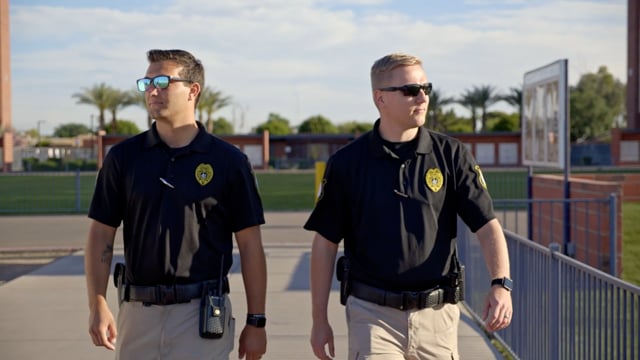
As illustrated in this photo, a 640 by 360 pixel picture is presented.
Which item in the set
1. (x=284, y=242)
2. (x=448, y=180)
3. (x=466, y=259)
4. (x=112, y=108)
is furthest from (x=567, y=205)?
(x=112, y=108)

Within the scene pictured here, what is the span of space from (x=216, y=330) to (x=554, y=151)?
998 cm

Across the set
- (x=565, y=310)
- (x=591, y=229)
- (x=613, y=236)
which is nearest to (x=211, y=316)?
(x=565, y=310)

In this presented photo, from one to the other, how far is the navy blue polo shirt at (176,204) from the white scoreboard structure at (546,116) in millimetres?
8718

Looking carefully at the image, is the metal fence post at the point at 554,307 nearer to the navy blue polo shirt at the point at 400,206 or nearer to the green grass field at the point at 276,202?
the navy blue polo shirt at the point at 400,206

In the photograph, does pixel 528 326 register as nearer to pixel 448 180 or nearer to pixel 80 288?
pixel 448 180

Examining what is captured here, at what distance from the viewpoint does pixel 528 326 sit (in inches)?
257

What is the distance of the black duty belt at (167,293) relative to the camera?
384 centimetres

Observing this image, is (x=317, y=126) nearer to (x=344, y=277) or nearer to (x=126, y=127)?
(x=126, y=127)

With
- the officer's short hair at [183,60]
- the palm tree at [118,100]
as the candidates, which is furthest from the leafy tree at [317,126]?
the officer's short hair at [183,60]

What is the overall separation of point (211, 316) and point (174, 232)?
15.3 inches

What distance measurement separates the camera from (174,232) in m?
3.86

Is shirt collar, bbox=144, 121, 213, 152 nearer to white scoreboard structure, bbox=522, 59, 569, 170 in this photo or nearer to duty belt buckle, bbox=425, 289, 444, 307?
duty belt buckle, bbox=425, 289, 444, 307

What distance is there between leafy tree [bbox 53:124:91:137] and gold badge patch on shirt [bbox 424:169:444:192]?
11035 centimetres

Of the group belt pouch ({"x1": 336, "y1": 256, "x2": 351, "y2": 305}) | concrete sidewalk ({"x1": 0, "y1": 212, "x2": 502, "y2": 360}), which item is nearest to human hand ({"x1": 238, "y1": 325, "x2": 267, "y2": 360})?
belt pouch ({"x1": 336, "y1": 256, "x2": 351, "y2": 305})
